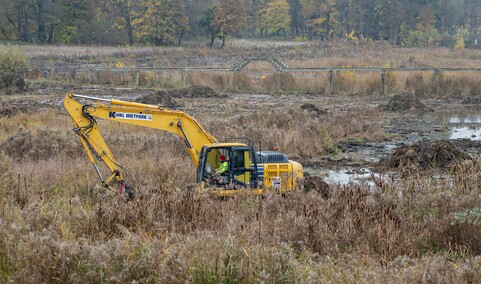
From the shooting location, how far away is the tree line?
87875 millimetres

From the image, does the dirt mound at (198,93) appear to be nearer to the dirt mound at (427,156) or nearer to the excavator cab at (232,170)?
the dirt mound at (427,156)

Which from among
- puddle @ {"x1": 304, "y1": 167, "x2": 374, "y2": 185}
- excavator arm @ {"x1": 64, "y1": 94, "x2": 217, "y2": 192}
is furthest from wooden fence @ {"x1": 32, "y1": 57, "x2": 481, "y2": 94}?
excavator arm @ {"x1": 64, "y1": 94, "x2": 217, "y2": 192}

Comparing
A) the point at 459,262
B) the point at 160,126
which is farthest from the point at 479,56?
the point at 459,262

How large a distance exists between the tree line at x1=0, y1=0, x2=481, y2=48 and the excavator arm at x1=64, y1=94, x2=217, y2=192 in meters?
70.2

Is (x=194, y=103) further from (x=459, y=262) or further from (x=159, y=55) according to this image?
(x=159, y=55)

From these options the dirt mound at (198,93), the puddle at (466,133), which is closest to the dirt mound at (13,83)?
the dirt mound at (198,93)

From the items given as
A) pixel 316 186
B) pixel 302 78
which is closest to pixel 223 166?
pixel 316 186

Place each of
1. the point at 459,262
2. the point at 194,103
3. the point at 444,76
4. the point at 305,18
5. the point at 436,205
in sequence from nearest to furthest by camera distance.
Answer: the point at 459,262 < the point at 436,205 < the point at 194,103 < the point at 444,76 < the point at 305,18

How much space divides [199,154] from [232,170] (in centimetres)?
107

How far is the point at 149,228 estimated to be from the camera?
1134 centimetres

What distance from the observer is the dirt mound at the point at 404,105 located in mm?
34094

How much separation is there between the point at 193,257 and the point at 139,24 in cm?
8710

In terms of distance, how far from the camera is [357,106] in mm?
34906

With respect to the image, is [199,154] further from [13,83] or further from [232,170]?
[13,83]
